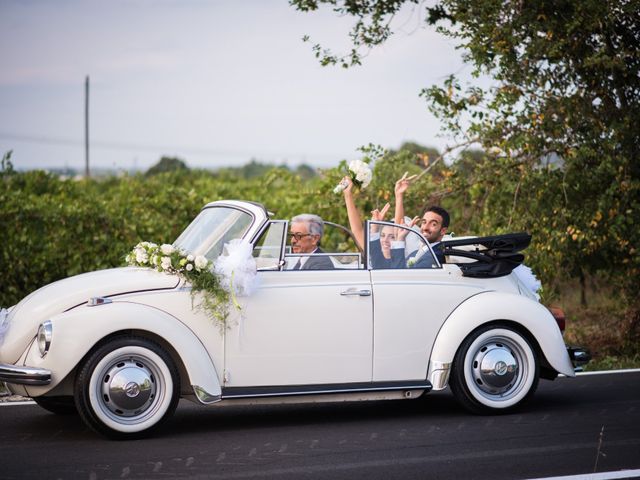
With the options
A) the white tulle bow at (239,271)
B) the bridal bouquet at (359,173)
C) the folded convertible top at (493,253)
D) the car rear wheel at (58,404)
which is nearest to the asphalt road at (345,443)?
the car rear wheel at (58,404)

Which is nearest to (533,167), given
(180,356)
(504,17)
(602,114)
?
(602,114)

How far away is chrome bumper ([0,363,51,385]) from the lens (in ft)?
23.5

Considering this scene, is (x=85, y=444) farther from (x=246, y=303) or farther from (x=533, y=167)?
(x=533, y=167)

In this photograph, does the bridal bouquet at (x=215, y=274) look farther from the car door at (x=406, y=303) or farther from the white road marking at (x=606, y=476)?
the white road marking at (x=606, y=476)

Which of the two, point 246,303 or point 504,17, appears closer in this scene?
point 246,303

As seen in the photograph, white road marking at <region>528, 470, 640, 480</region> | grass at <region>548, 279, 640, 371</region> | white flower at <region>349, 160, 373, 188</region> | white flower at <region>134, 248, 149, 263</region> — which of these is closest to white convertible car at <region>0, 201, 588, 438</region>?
white flower at <region>134, 248, 149, 263</region>

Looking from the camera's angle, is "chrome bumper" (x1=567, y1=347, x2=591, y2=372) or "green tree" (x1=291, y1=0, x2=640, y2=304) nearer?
"chrome bumper" (x1=567, y1=347, x2=591, y2=372)

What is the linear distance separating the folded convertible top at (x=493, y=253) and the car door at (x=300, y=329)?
1.06 metres

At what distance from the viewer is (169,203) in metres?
17.4

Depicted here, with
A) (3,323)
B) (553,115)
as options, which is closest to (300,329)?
(3,323)

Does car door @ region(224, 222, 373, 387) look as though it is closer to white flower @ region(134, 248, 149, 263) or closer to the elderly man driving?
the elderly man driving

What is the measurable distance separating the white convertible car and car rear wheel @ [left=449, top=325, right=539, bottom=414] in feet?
0.04

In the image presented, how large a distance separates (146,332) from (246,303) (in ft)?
2.68

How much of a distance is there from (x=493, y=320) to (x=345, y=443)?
186cm
